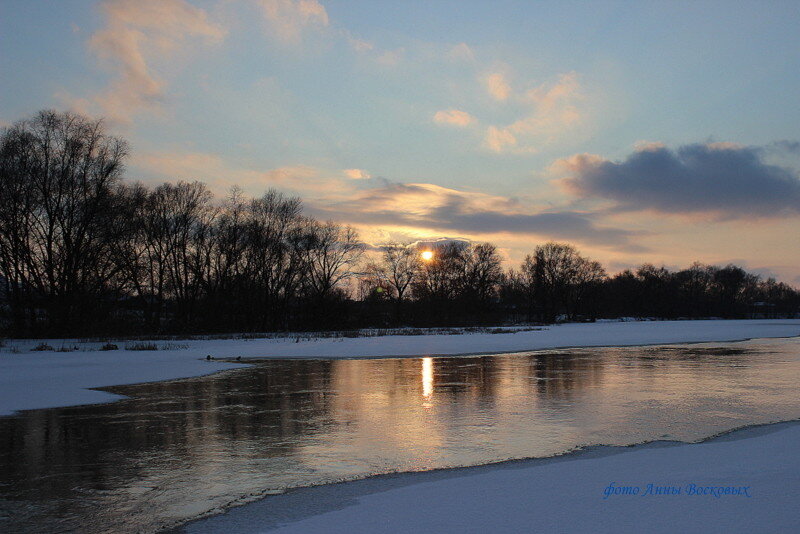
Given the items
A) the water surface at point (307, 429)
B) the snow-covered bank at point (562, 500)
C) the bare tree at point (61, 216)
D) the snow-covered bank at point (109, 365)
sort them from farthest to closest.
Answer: the bare tree at point (61, 216) → the snow-covered bank at point (109, 365) → the water surface at point (307, 429) → the snow-covered bank at point (562, 500)

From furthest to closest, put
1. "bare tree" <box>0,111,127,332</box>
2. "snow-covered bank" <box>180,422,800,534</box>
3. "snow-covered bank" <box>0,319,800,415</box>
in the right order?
"bare tree" <box>0,111,127,332</box> → "snow-covered bank" <box>0,319,800,415</box> → "snow-covered bank" <box>180,422,800,534</box>

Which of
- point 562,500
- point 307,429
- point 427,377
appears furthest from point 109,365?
point 562,500

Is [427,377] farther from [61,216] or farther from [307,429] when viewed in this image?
[61,216]

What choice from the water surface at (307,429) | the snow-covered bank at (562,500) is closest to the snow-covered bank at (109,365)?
the water surface at (307,429)

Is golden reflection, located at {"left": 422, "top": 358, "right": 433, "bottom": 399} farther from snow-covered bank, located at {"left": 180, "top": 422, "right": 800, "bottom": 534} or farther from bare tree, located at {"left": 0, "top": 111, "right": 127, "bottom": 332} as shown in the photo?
bare tree, located at {"left": 0, "top": 111, "right": 127, "bottom": 332}

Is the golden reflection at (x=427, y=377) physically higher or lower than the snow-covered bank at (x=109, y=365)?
lower

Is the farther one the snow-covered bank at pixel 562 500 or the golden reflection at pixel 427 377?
the golden reflection at pixel 427 377

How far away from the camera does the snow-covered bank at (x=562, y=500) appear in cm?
514

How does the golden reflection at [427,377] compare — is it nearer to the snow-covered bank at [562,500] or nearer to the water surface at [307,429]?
the water surface at [307,429]

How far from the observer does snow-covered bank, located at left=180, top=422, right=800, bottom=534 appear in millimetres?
5145

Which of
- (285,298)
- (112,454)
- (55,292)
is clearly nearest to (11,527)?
(112,454)

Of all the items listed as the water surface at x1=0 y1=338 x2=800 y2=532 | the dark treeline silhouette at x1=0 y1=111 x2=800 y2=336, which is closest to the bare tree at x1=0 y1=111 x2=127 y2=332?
the dark treeline silhouette at x1=0 y1=111 x2=800 y2=336

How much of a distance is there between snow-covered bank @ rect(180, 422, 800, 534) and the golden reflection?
6695 millimetres

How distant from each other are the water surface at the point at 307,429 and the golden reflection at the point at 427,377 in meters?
0.10
